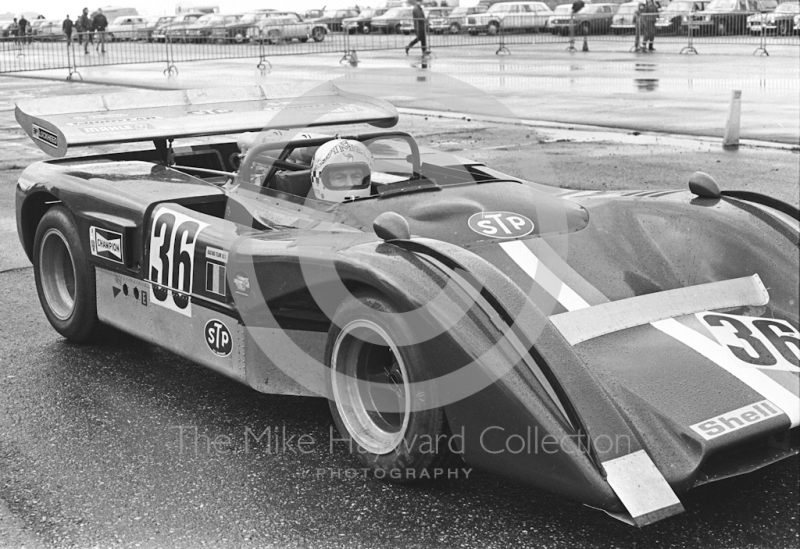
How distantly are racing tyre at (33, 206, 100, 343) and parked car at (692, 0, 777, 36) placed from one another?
29.6 m

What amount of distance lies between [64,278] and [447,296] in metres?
2.84

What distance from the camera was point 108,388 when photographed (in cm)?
471

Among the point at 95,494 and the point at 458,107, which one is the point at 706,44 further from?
the point at 95,494

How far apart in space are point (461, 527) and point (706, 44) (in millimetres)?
29047

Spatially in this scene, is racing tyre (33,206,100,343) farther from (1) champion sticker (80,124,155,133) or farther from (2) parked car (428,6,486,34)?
(2) parked car (428,6,486,34)

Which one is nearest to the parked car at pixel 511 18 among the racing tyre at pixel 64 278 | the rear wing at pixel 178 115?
the rear wing at pixel 178 115

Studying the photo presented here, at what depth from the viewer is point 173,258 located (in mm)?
4449

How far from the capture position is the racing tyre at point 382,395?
3.42 meters

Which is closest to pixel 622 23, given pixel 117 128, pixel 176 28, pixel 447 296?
pixel 176 28

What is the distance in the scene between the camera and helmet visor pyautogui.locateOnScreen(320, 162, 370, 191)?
4.49 m

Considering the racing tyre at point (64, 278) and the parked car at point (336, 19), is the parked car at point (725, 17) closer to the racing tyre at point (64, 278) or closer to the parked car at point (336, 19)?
the parked car at point (336, 19)

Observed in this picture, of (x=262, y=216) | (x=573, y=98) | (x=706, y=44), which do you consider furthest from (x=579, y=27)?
(x=262, y=216)

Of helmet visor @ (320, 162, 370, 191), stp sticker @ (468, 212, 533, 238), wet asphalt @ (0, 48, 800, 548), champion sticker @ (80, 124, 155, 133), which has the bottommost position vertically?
wet asphalt @ (0, 48, 800, 548)

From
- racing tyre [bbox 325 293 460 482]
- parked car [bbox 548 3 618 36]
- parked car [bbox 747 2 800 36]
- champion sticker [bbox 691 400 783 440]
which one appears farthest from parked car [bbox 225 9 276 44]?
champion sticker [bbox 691 400 783 440]
